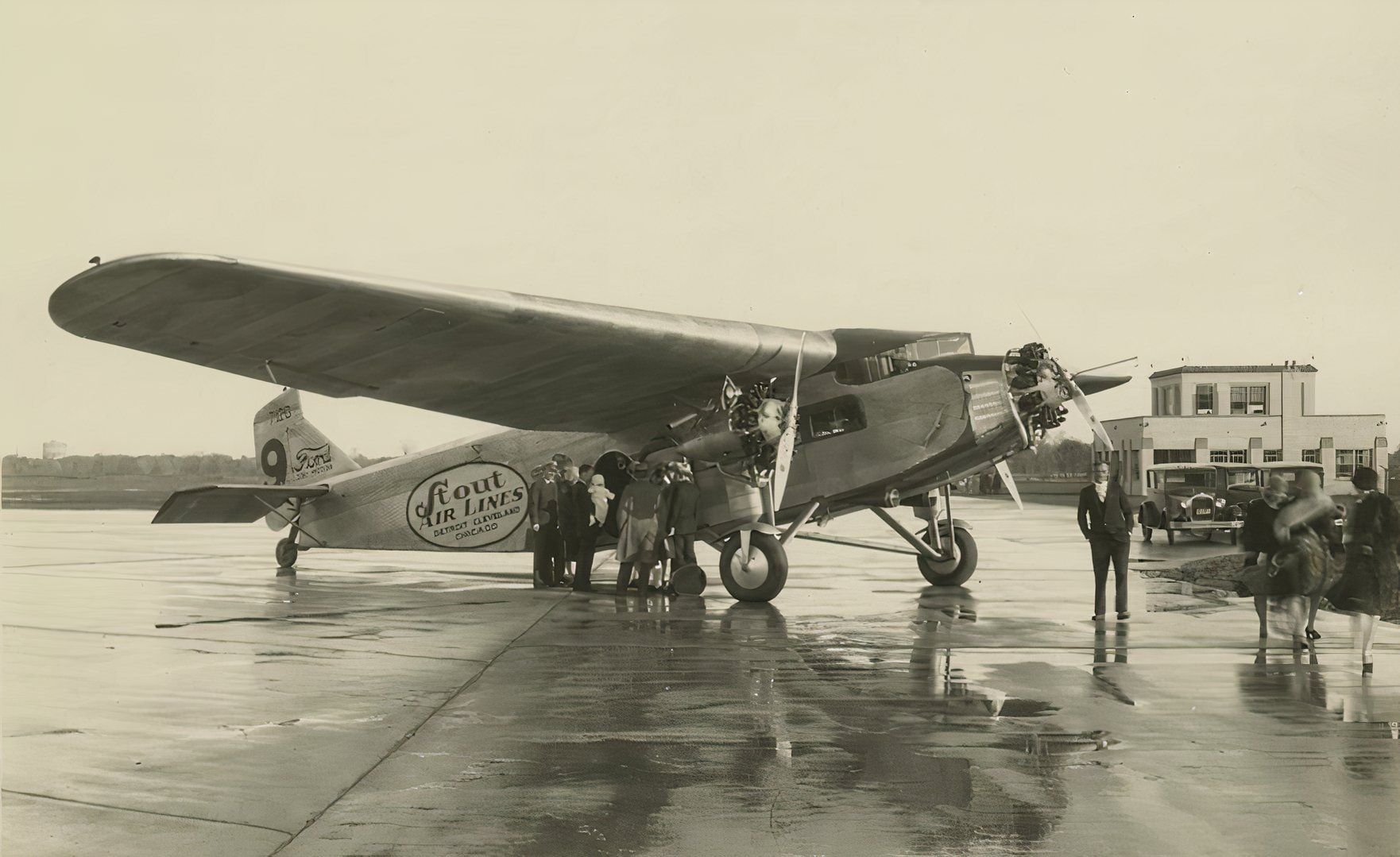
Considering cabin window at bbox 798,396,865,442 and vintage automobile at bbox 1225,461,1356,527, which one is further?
vintage automobile at bbox 1225,461,1356,527

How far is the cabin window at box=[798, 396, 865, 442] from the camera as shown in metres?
14.9

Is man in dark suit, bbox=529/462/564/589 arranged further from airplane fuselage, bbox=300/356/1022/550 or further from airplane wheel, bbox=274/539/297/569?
airplane wheel, bbox=274/539/297/569

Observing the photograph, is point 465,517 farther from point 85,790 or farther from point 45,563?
point 85,790

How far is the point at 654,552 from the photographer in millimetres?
14961

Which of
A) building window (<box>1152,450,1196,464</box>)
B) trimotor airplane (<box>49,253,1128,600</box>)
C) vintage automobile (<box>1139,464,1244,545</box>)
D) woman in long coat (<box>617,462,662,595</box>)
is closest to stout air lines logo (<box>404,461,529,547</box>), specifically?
trimotor airplane (<box>49,253,1128,600</box>)

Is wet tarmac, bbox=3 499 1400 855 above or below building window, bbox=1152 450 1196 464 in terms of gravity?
below

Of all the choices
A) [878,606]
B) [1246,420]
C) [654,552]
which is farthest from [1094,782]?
[1246,420]

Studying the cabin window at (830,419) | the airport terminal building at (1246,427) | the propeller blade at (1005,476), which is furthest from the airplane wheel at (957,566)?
the airport terminal building at (1246,427)

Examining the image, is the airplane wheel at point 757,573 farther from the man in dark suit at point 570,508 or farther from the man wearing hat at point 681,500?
the man in dark suit at point 570,508

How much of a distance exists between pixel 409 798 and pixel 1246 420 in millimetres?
64871

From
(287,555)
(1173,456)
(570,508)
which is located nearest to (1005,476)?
(570,508)

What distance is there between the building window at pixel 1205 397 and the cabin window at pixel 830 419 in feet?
181

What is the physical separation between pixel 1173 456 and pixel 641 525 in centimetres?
5511

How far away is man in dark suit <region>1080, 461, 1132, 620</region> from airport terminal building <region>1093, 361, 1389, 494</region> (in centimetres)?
5179
